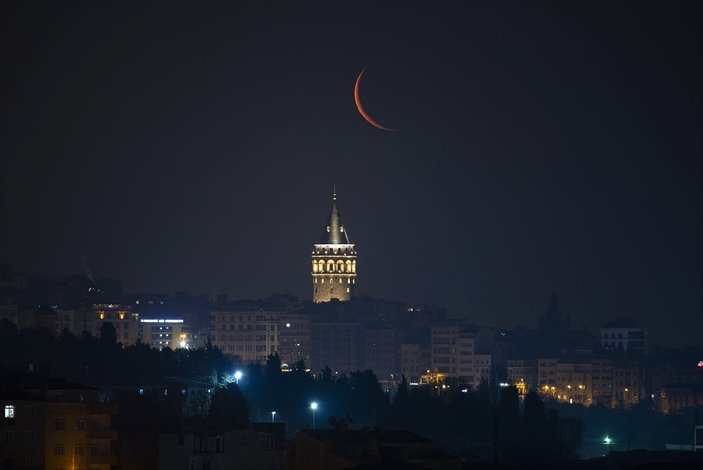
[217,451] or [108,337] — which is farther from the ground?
[108,337]

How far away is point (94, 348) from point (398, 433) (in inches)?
1547

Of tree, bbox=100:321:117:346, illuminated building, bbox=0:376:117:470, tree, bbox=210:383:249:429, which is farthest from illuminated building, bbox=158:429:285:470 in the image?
tree, bbox=100:321:117:346

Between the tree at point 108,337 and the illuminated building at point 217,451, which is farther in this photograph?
the tree at point 108,337

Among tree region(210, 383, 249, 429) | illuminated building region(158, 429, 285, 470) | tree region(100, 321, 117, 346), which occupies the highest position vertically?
tree region(100, 321, 117, 346)

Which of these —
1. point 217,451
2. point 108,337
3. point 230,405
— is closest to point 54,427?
point 217,451

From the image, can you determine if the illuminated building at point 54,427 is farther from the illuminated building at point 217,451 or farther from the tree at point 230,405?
the tree at point 230,405

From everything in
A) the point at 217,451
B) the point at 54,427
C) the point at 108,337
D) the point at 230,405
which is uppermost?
the point at 108,337

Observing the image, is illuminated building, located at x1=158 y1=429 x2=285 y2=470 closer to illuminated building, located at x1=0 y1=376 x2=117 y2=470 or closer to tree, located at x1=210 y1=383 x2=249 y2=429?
illuminated building, located at x1=0 y1=376 x2=117 y2=470

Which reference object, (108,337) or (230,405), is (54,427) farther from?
(108,337)

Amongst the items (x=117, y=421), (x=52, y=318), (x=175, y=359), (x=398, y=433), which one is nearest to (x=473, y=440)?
(x=175, y=359)

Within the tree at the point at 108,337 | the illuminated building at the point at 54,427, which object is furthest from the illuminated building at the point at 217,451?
the tree at the point at 108,337

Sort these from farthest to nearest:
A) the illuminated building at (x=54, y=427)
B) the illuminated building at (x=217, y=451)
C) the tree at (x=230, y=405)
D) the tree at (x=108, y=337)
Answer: the tree at (x=108, y=337)
the tree at (x=230, y=405)
the illuminated building at (x=54, y=427)
the illuminated building at (x=217, y=451)

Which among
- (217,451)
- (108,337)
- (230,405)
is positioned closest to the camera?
(217,451)

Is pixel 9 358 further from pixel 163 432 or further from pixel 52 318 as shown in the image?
pixel 52 318
